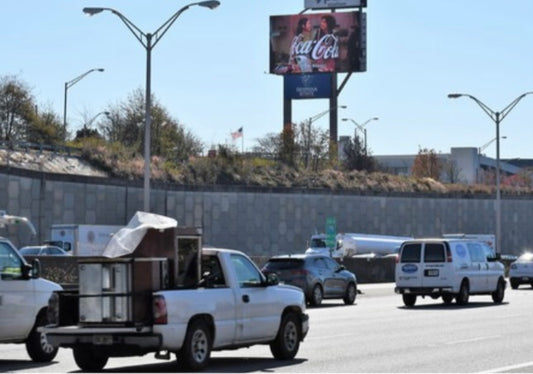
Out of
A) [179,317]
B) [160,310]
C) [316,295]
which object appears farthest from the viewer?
[316,295]

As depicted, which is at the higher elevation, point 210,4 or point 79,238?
point 210,4

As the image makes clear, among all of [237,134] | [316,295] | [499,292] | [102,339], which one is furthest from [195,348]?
[237,134]

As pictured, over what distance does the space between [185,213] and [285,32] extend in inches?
1207

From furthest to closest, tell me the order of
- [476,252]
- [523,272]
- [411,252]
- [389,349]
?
[523,272] < [476,252] < [411,252] < [389,349]

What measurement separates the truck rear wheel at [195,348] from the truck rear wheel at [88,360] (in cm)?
120

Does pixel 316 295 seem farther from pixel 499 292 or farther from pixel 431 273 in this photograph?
pixel 499 292

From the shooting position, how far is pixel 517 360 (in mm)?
17828

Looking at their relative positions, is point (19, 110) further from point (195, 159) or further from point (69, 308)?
point (69, 308)

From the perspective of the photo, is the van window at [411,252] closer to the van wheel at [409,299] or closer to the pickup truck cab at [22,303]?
the van wheel at [409,299]

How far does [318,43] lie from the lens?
298 ft

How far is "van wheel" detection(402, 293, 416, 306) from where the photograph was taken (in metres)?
35.2

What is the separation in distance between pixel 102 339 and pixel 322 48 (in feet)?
250

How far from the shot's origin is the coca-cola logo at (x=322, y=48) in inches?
3561

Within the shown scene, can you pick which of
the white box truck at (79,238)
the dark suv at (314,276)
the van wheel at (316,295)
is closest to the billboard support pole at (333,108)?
the white box truck at (79,238)
